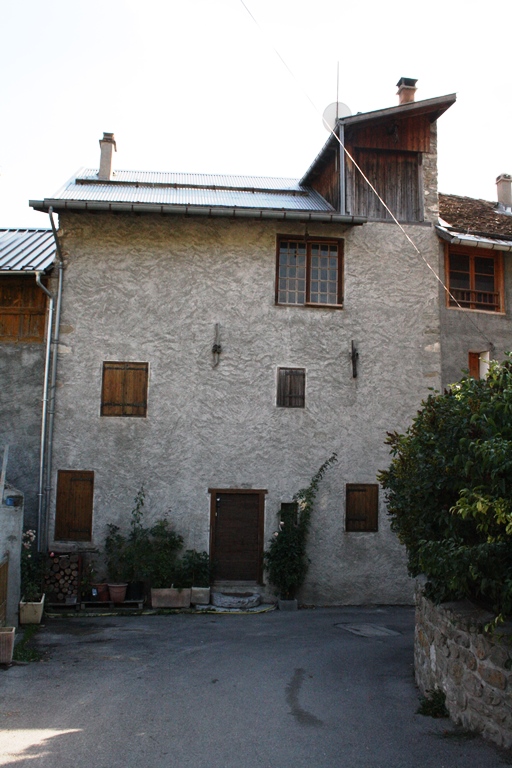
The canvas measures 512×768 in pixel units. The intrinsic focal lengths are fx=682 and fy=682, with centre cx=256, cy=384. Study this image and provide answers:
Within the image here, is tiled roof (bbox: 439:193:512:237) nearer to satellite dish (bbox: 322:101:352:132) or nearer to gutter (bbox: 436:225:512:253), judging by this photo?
gutter (bbox: 436:225:512:253)

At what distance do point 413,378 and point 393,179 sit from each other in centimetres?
415

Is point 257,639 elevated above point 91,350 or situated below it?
below

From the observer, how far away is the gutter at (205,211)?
40.0 feet

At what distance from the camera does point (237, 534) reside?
1265 centimetres

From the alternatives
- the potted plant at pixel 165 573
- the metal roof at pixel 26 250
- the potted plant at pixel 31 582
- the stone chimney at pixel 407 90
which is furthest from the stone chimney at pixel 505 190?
the potted plant at pixel 31 582

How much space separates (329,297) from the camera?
13445mm

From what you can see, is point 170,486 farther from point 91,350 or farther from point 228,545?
point 91,350

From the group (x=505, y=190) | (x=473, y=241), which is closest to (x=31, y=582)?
(x=473, y=241)

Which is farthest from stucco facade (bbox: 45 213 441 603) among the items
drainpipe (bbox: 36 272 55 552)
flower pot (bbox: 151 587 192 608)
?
flower pot (bbox: 151 587 192 608)

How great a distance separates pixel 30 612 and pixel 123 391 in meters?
4.16

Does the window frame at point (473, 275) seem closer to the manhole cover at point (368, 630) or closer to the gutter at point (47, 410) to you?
the manhole cover at point (368, 630)

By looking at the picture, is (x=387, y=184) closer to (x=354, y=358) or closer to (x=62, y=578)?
(x=354, y=358)

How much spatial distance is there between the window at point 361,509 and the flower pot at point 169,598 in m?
3.30

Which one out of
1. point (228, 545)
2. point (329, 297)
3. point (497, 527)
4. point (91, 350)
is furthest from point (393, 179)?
point (497, 527)
